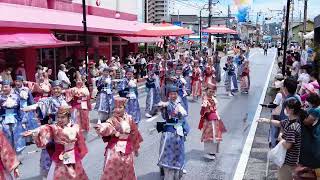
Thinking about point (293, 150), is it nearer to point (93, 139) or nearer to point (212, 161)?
point (212, 161)

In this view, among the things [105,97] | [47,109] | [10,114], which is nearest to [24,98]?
[10,114]

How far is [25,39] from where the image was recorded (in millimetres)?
14852

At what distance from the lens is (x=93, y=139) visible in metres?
10.8

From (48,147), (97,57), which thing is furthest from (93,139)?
(97,57)

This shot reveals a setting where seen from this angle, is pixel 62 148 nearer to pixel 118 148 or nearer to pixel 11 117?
pixel 118 148

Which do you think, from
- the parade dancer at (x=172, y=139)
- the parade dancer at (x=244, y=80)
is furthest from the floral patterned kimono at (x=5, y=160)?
the parade dancer at (x=244, y=80)

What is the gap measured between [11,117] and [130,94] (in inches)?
153

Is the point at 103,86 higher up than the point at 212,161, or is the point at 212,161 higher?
the point at 103,86

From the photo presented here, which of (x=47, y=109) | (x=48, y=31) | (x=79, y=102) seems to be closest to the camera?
(x=47, y=109)

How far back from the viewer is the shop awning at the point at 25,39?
45.4 feet

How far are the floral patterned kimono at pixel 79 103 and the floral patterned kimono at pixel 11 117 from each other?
1575mm

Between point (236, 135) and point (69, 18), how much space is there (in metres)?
11.3

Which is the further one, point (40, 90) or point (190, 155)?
point (40, 90)

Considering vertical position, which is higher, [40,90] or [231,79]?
[40,90]
